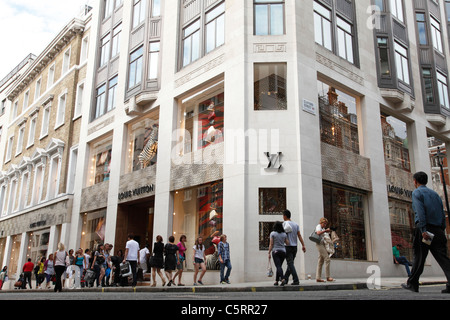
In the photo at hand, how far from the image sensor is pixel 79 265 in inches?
676

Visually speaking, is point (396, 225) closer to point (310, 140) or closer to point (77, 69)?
point (310, 140)

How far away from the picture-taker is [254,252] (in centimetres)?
1532

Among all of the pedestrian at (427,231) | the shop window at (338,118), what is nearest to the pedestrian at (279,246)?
the pedestrian at (427,231)

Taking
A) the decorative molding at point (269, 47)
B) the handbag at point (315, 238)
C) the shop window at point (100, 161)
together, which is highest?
the decorative molding at point (269, 47)

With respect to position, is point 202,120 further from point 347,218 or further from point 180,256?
point 347,218

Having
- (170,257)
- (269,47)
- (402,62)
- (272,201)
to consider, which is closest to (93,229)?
(170,257)

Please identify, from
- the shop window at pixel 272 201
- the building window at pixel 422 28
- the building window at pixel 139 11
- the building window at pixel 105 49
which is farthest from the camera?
the building window at pixel 105 49

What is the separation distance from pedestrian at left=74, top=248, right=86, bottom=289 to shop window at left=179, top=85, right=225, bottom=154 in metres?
6.39

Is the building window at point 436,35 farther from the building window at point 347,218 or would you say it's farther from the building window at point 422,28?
the building window at point 347,218

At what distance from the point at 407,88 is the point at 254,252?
45.8 ft

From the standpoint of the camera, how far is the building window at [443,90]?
2555 centimetres

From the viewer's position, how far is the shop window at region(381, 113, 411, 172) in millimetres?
21494

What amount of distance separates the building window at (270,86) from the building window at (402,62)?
865 centimetres
